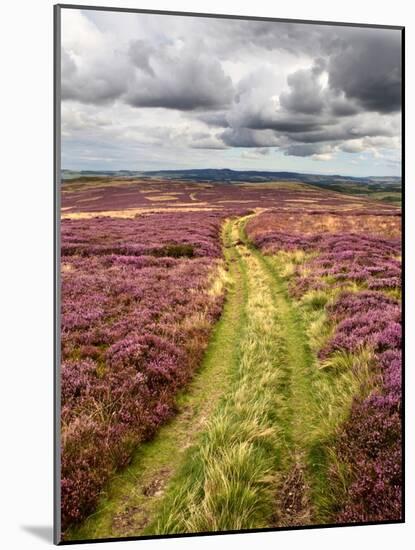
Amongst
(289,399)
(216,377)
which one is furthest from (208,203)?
(289,399)

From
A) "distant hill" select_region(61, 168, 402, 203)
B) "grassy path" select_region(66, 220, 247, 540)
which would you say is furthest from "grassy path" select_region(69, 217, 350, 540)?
"distant hill" select_region(61, 168, 402, 203)

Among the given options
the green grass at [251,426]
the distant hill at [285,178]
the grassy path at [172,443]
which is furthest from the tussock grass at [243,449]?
the distant hill at [285,178]

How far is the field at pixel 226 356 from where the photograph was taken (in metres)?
7.19

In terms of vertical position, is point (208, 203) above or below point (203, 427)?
above

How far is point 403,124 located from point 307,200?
1776 mm

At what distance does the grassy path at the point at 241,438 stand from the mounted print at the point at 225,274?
2 centimetres

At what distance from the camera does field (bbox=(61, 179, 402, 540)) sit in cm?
719

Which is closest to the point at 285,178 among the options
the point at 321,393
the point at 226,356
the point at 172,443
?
the point at 226,356

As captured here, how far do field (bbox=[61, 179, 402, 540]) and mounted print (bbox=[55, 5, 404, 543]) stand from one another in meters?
0.02

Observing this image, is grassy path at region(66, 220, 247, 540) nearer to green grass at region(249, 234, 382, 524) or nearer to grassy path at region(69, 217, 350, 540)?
grassy path at region(69, 217, 350, 540)

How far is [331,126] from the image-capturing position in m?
8.39

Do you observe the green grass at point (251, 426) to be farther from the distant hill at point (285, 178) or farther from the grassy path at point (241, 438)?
the distant hill at point (285, 178)

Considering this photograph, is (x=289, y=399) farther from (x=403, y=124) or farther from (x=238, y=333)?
(x=403, y=124)

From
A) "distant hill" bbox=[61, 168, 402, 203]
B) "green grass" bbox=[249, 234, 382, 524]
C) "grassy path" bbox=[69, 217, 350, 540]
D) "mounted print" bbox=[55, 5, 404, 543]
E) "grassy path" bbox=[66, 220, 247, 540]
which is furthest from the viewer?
"distant hill" bbox=[61, 168, 402, 203]
